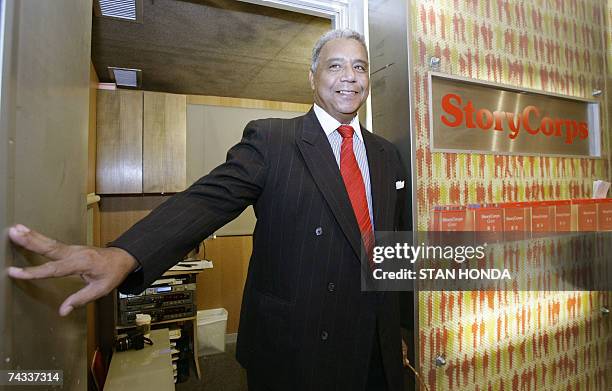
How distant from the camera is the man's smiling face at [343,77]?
1.20 metres

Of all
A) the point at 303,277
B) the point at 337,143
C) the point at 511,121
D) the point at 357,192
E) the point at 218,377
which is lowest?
the point at 218,377

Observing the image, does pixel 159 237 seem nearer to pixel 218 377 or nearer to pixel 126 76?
pixel 218 377

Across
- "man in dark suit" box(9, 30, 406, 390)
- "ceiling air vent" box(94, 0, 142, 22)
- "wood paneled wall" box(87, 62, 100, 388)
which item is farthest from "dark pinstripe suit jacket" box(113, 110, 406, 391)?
"wood paneled wall" box(87, 62, 100, 388)

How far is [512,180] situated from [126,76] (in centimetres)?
336

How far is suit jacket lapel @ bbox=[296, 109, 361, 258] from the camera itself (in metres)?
1.08

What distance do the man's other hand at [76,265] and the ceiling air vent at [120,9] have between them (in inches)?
80.7

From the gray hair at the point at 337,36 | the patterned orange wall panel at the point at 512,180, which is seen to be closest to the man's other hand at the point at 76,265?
the gray hair at the point at 337,36

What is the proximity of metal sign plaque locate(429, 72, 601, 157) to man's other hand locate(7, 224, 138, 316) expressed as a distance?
1.24m

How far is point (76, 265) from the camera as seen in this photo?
0.60 meters

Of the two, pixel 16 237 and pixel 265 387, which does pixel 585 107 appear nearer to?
pixel 265 387

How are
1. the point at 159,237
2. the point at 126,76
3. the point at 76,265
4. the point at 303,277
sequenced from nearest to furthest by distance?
1. the point at 76,265
2. the point at 159,237
3. the point at 303,277
4. the point at 126,76

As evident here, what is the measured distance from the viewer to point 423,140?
1471 millimetres

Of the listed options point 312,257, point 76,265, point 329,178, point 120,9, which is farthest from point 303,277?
point 120,9

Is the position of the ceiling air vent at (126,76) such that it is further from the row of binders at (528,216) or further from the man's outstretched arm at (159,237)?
the row of binders at (528,216)
